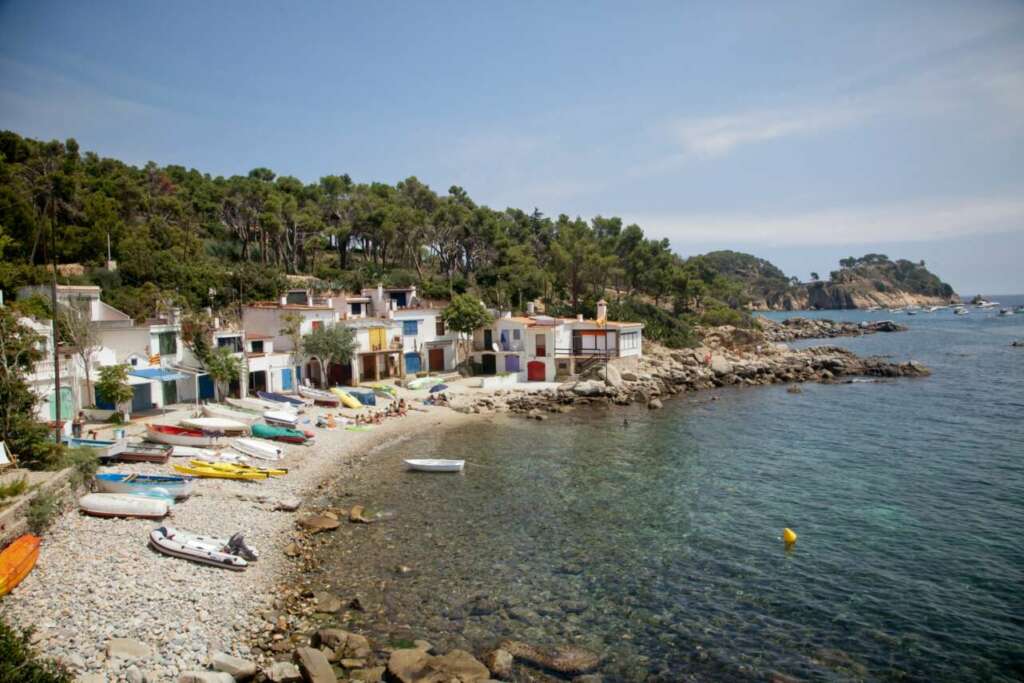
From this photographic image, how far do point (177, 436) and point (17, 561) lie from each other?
13814 millimetres

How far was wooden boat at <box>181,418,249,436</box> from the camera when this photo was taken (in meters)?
28.9

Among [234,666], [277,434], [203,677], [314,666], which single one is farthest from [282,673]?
[277,434]

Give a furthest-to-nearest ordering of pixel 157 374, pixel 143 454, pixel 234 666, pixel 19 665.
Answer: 1. pixel 157 374
2. pixel 143 454
3. pixel 234 666
4. pixel 19 665

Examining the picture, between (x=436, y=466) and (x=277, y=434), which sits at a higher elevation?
(x=277, y=434)

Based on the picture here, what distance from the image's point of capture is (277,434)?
31.5 metres

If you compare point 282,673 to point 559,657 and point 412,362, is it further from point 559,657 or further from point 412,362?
point 412,362

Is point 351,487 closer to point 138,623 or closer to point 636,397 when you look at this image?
point 138,623

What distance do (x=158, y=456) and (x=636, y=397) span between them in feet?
110

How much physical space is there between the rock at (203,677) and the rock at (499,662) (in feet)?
17.1

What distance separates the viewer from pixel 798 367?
2381 inches

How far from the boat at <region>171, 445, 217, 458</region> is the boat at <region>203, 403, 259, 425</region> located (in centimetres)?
435

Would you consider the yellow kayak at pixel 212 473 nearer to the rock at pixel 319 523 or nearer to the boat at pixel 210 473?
the boat at pixel 210 473

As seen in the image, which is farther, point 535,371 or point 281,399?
point 535,371

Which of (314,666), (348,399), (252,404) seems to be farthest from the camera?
(348,399)
